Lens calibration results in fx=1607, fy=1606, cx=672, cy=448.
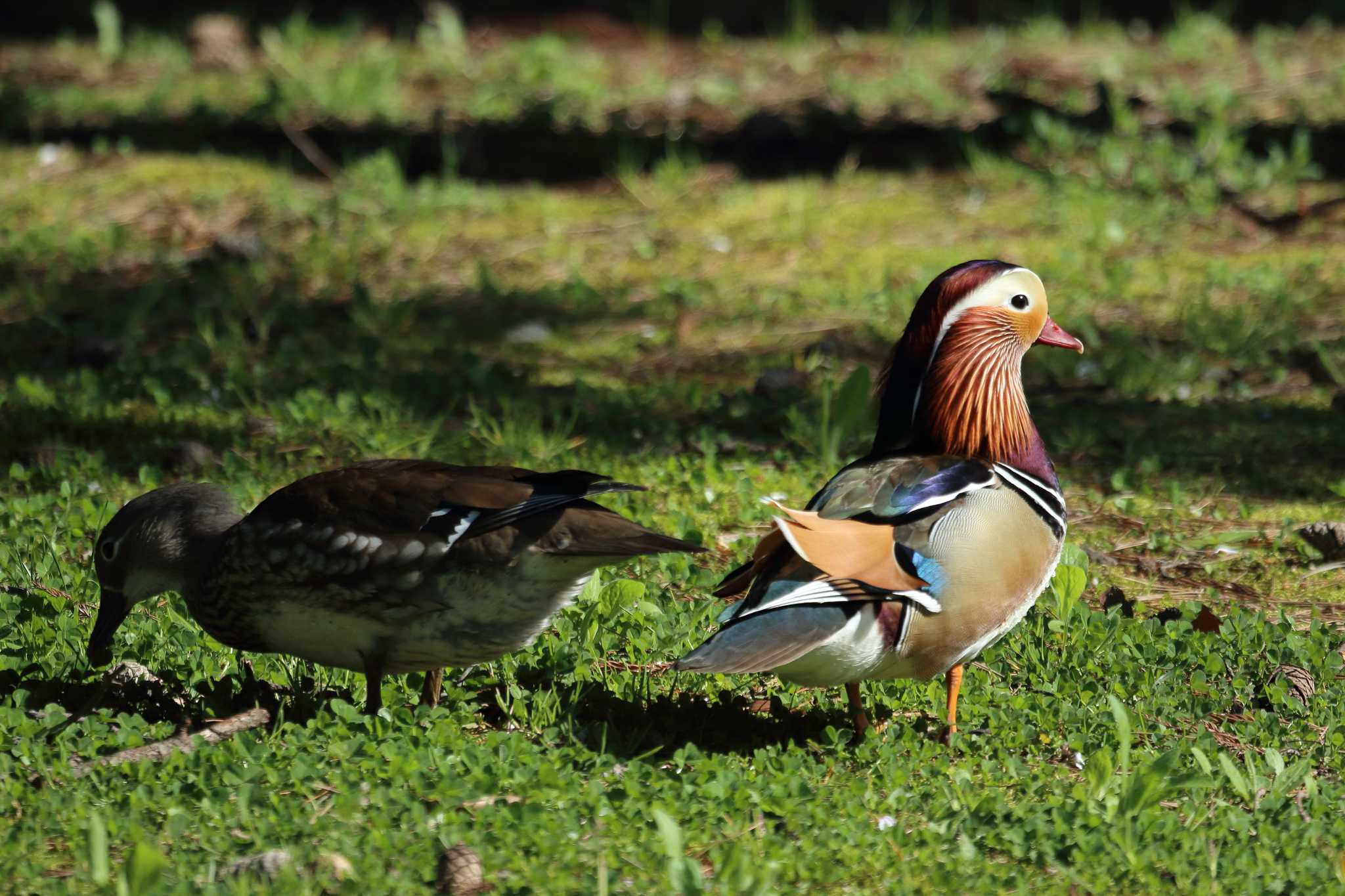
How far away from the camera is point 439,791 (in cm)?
348

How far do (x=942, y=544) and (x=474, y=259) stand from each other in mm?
4870

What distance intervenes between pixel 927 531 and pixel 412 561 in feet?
4.06

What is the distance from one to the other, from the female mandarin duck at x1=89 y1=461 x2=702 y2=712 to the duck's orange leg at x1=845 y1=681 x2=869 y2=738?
621mm

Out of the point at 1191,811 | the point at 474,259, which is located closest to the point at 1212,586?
the point at 1191,811

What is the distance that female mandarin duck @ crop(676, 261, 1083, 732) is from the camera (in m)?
3.63

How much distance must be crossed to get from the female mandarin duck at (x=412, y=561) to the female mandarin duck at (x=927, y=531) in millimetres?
288

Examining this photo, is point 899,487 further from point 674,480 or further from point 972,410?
point 674,480

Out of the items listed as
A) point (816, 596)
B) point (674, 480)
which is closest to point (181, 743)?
point (816, 596)

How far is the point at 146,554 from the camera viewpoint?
13.7 ft

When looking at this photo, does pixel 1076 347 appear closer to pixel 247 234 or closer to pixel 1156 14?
pixel 247 234

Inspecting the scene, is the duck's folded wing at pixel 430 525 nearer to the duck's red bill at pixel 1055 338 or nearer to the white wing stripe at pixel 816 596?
the white wing stripe at pixel 816 596

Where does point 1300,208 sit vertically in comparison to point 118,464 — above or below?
above

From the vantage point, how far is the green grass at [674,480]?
344 cm

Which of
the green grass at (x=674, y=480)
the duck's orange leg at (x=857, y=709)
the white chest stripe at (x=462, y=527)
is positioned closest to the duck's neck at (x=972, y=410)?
the green grass at (x=674, y=480)
